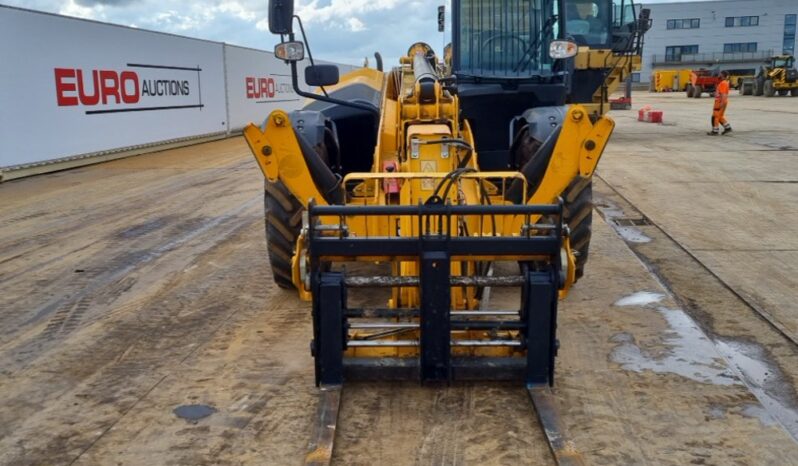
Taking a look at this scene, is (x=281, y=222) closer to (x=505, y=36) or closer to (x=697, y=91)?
(x=505, y=36)

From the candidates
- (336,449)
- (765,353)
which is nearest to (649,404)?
(765,353)

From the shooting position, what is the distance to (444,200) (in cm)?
398

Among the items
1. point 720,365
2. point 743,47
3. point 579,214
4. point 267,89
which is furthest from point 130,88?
point 743,47

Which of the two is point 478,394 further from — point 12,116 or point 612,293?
point 12,116

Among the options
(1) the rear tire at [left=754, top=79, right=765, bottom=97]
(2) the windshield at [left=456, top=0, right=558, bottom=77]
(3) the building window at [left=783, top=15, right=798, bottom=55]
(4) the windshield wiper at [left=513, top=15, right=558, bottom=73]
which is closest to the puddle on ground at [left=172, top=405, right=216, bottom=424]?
(2) the windshield at [left=456, top=0, right=558, bottom=77]

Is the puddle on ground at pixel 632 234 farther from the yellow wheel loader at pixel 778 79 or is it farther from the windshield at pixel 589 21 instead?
the yellow wheel loader at pixel 778 79

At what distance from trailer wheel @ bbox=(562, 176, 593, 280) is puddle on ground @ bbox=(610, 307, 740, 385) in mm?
873

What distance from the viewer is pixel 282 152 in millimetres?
5020

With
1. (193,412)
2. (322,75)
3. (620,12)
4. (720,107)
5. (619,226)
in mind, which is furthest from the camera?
(720,107)

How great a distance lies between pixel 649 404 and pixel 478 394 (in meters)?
0.89

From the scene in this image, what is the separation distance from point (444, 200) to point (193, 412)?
172 cm

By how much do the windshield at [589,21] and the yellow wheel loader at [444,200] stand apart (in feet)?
34.8

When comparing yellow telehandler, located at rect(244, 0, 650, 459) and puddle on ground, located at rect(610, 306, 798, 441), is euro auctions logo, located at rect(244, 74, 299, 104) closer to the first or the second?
yellow telehandler, located at rect(244, 0, 650, 459)

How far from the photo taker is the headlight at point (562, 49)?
18.0 ft
